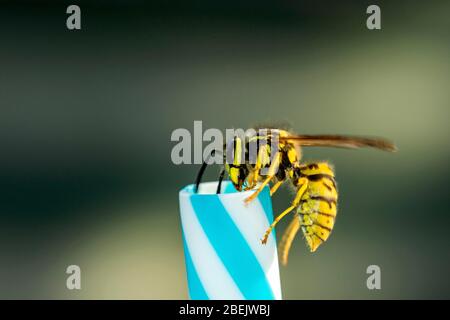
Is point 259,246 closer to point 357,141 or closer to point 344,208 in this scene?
point 357,141

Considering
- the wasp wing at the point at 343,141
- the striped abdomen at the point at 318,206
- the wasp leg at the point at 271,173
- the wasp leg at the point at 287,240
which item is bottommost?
the wasp leg at the point at 287,240

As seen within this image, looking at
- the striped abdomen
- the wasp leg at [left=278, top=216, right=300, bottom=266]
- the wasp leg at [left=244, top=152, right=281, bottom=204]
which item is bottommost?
the wasp leg at [left=278, top=216, right=300, bottom=266]

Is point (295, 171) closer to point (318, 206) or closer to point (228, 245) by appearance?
point (318, 206)

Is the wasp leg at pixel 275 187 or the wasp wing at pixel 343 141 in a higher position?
the wasp wing at pixel 343 141

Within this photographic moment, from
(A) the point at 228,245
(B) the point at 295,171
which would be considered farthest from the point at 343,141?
(A) the point at 228,245

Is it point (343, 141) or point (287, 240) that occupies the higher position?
point (343, 141)

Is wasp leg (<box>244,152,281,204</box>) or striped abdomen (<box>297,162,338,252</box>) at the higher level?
wasp leg (<box>244,152,281,204</box>)
